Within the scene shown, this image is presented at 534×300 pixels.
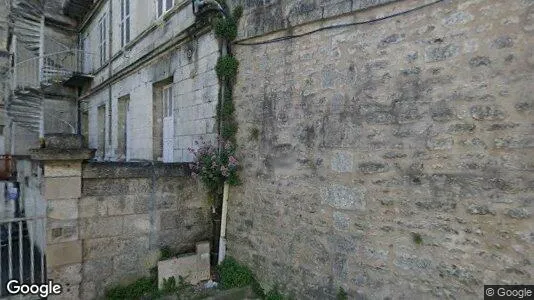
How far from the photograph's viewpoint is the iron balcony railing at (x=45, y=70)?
40.3ft

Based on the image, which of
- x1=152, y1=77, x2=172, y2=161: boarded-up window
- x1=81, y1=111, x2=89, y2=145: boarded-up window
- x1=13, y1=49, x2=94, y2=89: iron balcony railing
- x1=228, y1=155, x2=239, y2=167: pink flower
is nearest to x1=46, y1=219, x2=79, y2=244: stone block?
x1=228, y1=155, x2=239, y2=167: pink flower

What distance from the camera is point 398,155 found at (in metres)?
3.08

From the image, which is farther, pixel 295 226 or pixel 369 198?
pixel 295 226

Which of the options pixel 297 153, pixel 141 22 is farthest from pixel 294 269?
pixel 141 22

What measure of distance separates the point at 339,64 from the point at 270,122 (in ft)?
3.89

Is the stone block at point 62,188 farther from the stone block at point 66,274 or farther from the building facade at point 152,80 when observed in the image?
the building facade at point 152,80

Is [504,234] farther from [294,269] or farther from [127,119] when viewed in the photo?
[127,119]

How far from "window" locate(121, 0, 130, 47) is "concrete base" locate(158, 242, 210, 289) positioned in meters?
6.59

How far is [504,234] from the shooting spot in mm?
2467

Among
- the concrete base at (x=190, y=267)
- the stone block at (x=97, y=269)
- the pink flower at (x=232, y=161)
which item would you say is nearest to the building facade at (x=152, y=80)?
the pink flower at (x=232, y=161)

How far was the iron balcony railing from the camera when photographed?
12.3 metres

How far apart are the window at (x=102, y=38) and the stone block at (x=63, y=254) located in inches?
334

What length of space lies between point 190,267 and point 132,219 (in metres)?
1.00

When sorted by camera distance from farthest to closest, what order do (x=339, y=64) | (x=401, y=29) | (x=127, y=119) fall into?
(x=127, y=119) < (x=339, y=64) < (x=401, y=29)
